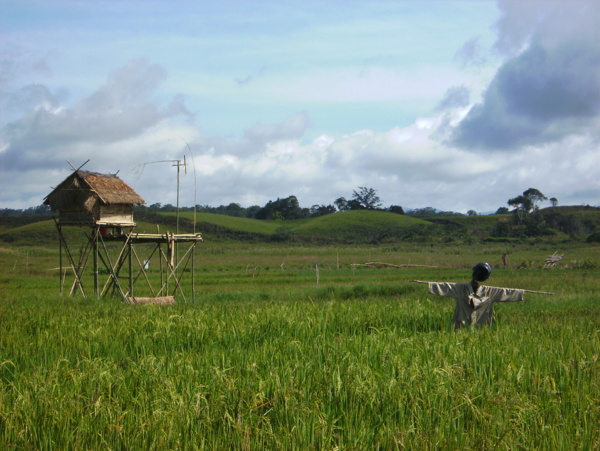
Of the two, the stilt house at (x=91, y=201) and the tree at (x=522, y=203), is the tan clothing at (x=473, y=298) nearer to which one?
the stilt house at (x=91, y=201)

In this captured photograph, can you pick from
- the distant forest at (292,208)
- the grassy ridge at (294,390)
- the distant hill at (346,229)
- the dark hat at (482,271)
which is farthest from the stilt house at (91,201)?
the distant forest at (292,208)

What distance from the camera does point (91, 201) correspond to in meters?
19.5

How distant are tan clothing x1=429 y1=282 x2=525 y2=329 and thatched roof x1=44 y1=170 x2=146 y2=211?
558 inches

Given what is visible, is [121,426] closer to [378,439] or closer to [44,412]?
[44,412]

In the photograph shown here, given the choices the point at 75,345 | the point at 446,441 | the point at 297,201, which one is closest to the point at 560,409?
the point at 446,441

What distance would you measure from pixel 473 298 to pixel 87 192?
1541 centimetres

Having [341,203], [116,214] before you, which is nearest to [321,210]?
[341,203]

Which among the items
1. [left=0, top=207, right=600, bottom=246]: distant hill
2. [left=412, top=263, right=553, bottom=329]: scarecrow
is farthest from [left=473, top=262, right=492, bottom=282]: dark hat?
[left=0, top=207, right=600, bottom=246]: distant hill

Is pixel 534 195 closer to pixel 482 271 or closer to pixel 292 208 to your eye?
pixel 292 208

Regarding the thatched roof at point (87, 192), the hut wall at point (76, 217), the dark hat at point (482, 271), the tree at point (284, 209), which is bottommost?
the dark hat at point (482, 271)

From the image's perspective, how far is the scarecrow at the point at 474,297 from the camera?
29.1 ft

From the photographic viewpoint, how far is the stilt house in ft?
64.3

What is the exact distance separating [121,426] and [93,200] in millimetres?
16569

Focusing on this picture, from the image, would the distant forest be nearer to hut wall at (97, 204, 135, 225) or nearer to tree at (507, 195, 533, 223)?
tree at (507, 195, 533, 223)
